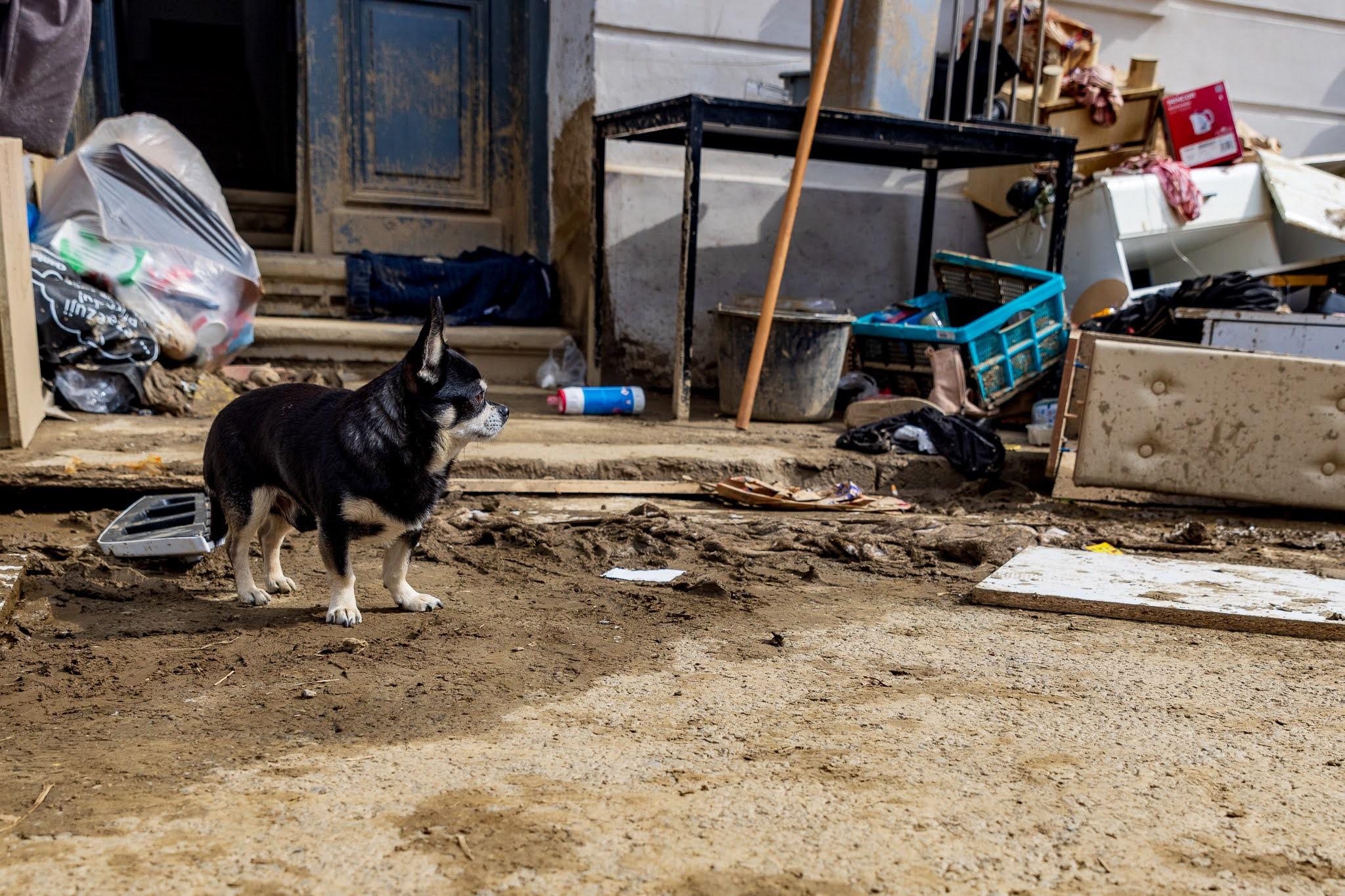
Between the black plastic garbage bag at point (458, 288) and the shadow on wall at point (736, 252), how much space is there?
0.63m

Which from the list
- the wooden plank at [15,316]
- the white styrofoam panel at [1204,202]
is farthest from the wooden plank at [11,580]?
the white styrofoam panel at [1204,202]

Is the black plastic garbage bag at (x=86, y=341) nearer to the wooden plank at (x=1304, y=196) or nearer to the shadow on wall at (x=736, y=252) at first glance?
the shadow on wall at (x=736, y=252)

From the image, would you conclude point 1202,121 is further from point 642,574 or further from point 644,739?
point 644,739

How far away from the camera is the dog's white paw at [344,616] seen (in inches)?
117

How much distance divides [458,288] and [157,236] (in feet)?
6.02

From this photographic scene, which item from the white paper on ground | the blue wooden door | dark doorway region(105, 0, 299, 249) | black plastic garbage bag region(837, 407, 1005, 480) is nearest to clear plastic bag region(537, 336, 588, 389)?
the blue wooden door

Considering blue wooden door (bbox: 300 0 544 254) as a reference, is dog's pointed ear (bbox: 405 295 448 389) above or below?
below

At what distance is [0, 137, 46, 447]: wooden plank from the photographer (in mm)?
4207

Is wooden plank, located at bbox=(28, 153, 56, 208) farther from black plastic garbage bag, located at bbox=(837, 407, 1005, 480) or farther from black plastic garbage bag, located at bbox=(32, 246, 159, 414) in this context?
black plastic garbage bag, located at bbox=(837, 407, 1005, 480)

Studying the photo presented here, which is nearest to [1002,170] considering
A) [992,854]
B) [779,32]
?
[779,32]

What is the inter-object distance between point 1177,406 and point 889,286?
3.07 m

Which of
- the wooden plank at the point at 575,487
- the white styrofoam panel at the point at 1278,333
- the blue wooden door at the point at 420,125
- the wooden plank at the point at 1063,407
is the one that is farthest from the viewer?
the blue wooden door at the point at 420,125

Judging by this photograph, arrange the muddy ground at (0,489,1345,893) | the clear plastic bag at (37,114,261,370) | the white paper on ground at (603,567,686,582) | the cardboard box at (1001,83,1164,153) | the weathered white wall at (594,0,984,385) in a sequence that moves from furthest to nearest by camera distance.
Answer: the cardboard box at (1001,83,1164,153) → the weathered white wall at (594,0,984,385) → the clear plastic bag at (37,114,261,370) → the white paper on ground at (603,567,686,582) → the muddy ground at (0,489,1345,893)

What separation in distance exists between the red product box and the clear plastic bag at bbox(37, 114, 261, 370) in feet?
19.5
